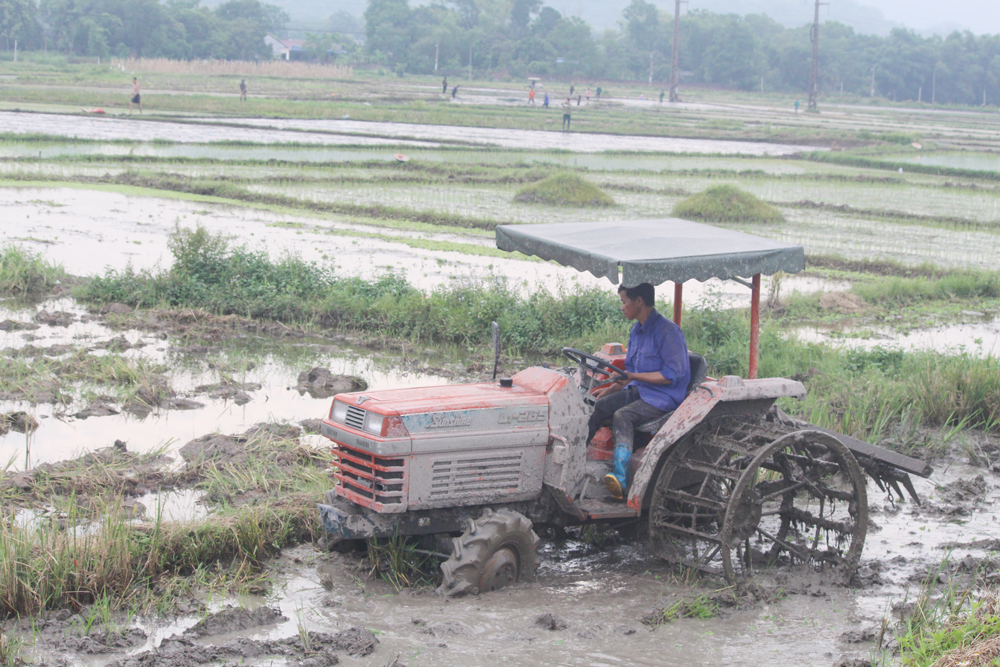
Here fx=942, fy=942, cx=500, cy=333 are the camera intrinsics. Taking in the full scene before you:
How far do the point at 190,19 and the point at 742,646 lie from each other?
72.9 metres

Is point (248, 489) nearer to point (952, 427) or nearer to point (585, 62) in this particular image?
point (952, 427)

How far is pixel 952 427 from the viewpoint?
25.2 feet

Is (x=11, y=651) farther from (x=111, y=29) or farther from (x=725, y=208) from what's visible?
(x=111, y=29)

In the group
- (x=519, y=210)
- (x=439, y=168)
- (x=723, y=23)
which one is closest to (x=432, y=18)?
(x=723, y=23)

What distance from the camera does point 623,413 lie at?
5082 millimetres

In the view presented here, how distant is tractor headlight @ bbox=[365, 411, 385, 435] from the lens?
4527mm

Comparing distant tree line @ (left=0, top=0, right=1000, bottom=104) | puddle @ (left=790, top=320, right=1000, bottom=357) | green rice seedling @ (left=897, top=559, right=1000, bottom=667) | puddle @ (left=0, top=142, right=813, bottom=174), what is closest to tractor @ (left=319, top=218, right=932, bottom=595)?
green rice seedling @ (left=897, top=559, right=1000, bottom=667)

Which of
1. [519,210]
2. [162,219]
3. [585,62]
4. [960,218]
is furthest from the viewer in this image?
[585,62]

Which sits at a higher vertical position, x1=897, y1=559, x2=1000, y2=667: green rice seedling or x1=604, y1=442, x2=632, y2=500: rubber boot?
x1=604, y1=442, x2=632, y2=500: rubber boot

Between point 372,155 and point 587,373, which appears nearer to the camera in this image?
point 587,373

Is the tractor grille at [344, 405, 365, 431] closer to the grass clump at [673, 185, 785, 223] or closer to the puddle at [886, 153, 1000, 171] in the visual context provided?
the grass clump at [673, 185, 785, 223]

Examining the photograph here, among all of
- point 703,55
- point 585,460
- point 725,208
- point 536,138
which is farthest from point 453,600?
point 703,55

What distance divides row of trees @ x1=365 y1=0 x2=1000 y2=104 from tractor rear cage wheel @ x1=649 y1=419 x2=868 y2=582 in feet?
245

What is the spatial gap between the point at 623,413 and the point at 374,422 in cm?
138
